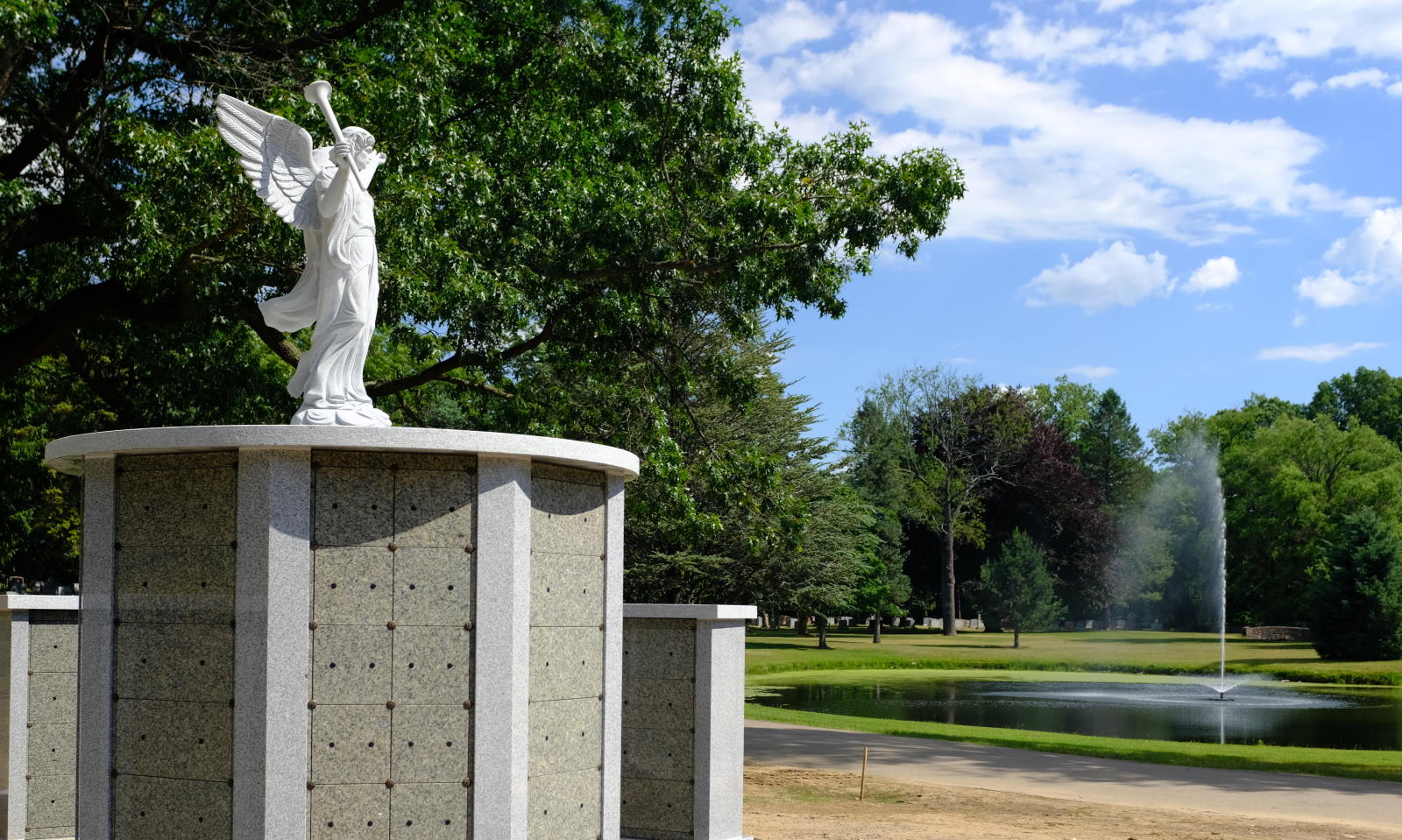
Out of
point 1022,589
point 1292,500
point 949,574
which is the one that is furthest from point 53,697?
point 1292,500

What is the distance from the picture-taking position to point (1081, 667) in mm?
45875

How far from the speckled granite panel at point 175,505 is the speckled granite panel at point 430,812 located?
1713mm

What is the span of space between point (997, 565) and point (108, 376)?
4251 centimetres

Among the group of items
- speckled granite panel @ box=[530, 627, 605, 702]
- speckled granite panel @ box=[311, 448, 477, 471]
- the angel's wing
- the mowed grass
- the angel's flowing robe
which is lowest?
the mowed grass

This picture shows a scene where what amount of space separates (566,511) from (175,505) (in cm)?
226

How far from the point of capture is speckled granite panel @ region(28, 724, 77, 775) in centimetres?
1117

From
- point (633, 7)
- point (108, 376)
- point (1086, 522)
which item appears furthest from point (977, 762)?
point (1086, 522)

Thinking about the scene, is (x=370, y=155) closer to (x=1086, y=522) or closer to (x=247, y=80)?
(x=247, y=80)

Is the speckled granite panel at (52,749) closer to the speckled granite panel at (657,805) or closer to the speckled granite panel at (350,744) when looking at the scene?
the speckled granite panel at (657,805)

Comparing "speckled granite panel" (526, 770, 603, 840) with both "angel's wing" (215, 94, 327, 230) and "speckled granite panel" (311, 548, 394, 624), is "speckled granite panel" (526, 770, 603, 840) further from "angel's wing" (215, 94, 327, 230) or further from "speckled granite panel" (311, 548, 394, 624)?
"angel's wing" (215, 94, 327, 230)

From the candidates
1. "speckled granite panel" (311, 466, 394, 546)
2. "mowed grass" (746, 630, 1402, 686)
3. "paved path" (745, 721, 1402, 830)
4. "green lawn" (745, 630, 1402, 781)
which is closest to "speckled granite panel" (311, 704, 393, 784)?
"speckled granite panel" (311, 466, 394, 546)

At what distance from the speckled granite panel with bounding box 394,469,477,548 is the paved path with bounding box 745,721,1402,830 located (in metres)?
9.35

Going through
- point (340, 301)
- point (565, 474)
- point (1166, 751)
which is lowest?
point (1166, 751)

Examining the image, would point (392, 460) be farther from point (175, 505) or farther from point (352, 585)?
point (175, 505)
